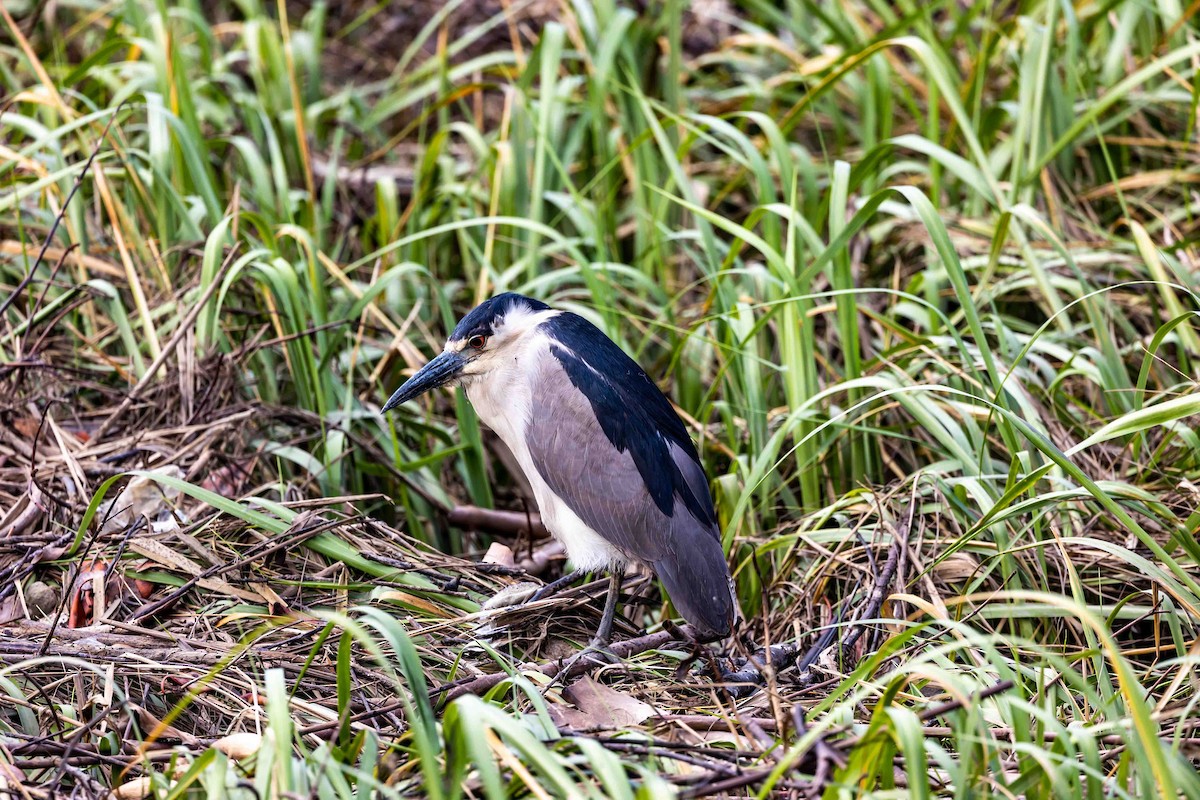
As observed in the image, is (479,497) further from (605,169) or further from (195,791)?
(195,791)

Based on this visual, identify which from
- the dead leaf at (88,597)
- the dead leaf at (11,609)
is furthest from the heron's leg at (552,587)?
the dead leaf at (11,609)

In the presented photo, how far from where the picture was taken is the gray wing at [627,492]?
2750 millimetres

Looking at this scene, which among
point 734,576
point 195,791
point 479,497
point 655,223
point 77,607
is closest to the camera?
point 195,791

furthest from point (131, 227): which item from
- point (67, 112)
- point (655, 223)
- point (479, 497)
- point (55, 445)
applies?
point (655, 223)

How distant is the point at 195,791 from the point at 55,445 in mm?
1574

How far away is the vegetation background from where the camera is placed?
6.59 ft

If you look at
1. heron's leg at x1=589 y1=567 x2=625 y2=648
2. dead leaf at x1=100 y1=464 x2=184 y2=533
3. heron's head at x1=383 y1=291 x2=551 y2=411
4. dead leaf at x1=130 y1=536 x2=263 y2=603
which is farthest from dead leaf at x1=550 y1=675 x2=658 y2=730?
dead leaf at x1=100 y1=464 x2=184 y2=533

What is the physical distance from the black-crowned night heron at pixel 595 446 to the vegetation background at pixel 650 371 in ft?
0.54

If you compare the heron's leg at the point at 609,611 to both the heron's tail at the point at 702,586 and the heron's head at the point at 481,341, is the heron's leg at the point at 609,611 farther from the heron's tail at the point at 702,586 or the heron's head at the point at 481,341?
the heron's head at the point at 481,341

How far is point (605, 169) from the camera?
403cm

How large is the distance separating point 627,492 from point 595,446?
0.14 meters

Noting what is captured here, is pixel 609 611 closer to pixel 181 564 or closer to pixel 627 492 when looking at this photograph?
pixel 627 492

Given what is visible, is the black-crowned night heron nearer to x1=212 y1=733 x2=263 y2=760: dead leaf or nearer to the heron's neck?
the heron's neck

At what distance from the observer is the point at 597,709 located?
2.31 m
